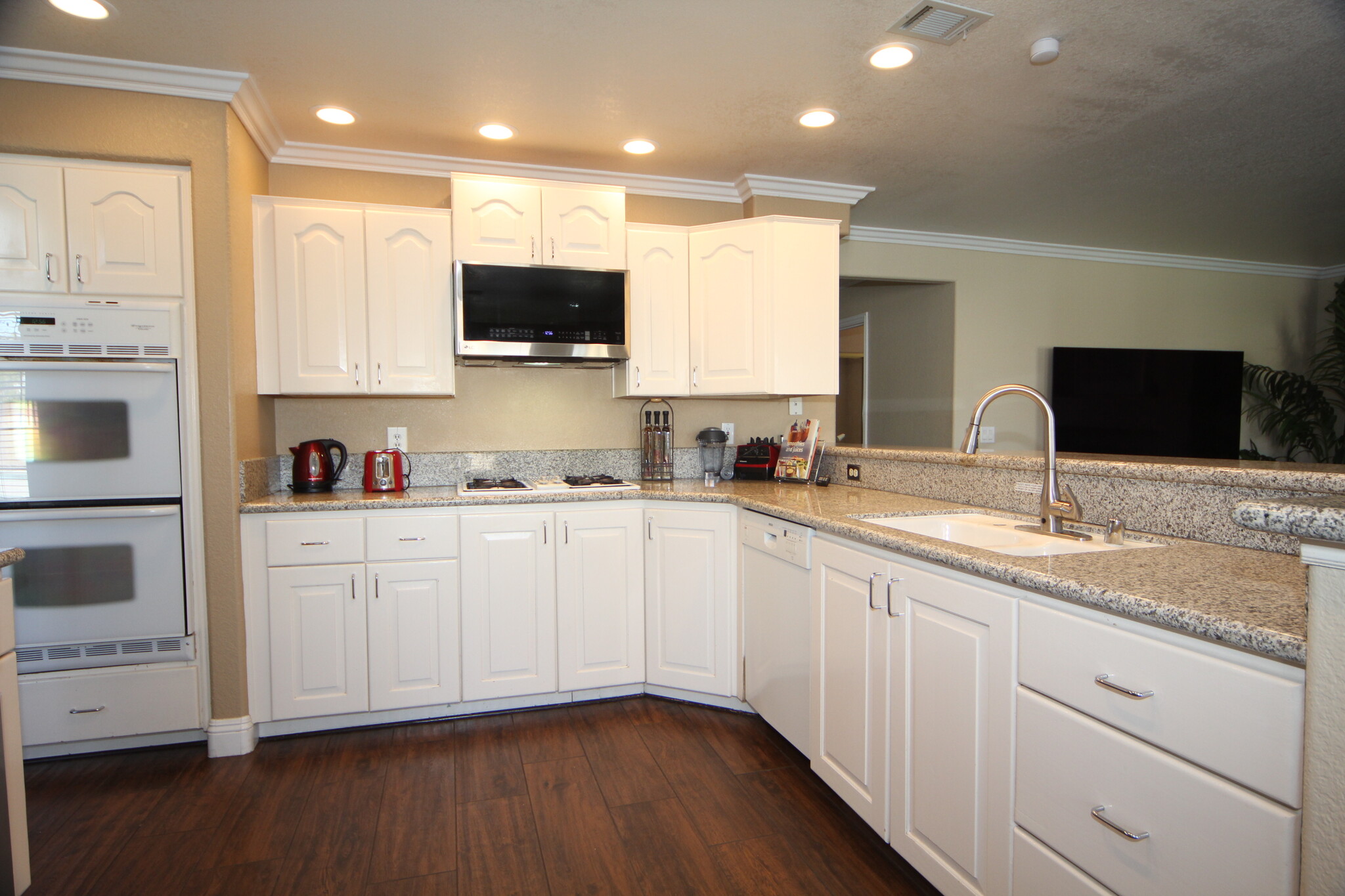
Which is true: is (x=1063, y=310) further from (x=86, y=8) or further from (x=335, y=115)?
(x=86, y=8)

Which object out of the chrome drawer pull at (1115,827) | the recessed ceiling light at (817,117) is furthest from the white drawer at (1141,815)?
the recessed ceiling light at (817,117)

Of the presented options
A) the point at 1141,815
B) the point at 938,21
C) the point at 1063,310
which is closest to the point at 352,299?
the point at 938,21

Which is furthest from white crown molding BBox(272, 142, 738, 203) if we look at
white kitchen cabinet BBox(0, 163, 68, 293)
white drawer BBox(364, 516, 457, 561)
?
white drawer BBox(364, 516, 457, 561)

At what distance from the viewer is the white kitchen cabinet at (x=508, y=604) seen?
104 inches

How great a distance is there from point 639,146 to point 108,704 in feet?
9.55

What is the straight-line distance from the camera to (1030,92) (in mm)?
2525

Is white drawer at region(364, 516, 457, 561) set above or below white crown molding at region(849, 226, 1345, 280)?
below

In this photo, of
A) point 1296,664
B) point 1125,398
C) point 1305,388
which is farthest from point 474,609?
point 1305,388

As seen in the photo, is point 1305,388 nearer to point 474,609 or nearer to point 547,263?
point 547,263

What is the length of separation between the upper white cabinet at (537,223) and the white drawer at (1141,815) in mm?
2387

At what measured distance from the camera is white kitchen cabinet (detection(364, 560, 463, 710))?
2.56 metres

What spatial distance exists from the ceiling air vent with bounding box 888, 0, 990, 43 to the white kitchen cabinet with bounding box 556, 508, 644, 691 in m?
1.91

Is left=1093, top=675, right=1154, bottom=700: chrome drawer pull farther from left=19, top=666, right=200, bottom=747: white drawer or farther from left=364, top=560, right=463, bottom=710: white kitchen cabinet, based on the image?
left=19, top=666, right=200, bottom=747: white drawer

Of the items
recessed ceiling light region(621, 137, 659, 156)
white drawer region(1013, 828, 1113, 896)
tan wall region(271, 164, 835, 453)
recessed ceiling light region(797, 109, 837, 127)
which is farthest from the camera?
tan wall region(271, 164, 835, 453)
